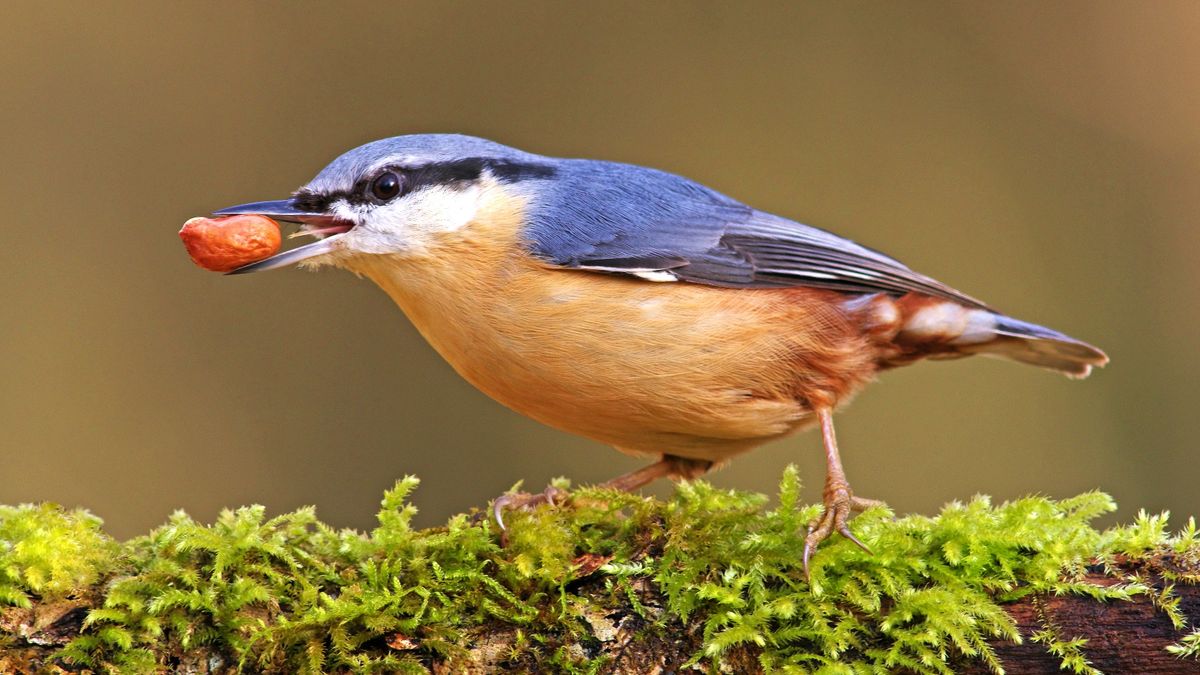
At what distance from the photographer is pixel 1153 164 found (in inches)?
259

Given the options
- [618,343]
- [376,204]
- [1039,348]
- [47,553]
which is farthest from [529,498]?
[1039,348]

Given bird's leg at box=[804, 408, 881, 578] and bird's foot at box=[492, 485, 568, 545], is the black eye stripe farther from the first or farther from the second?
bird's leg at box=[804, 408, 881, 578]

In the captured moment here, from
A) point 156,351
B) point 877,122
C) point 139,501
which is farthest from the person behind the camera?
point 877,122

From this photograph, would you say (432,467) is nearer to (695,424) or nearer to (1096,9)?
(695,424)

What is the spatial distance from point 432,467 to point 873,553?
422cm

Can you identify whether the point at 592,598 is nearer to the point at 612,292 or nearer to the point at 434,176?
the point at 612,292

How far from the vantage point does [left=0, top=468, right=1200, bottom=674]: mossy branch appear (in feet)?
7.14

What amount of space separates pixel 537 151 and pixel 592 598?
4.79 meters

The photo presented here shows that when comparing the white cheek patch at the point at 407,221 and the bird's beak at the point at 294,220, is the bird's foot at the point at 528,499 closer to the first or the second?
the white cheek patch at the point at 407,221

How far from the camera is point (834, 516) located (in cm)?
259

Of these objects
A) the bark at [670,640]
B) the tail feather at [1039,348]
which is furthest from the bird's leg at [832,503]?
the tail feather at [1039,348]

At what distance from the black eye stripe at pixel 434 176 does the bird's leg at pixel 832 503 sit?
1.10 m

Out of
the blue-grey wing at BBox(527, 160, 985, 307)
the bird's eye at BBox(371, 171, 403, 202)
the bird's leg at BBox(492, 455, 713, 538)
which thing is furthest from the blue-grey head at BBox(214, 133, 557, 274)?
the bird's leg at BBox(492, 455, 713, 538)

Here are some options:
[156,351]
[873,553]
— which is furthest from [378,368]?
[873,553]
